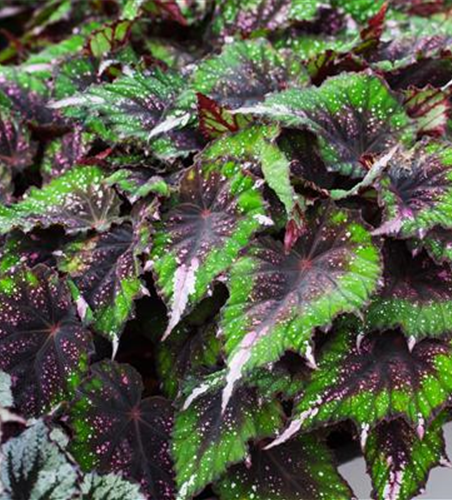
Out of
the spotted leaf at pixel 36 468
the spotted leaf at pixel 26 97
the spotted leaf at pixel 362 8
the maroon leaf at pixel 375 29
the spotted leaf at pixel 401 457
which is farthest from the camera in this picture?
the spotted leaf at pixel 362 8

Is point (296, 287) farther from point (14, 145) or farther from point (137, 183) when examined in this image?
point (14, 145)

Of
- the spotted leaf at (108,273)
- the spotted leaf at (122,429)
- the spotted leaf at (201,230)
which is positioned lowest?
the spotted leaf at (122,429)

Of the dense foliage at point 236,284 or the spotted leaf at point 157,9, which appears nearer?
the dense foliage at point 236,284

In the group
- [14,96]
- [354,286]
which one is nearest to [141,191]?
[354,286]

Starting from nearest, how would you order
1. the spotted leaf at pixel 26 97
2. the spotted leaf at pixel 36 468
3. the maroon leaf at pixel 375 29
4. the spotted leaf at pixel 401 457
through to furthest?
the spotted leaf at pixel 36 468, the spotted leaf at pixel 401 457, the maroon leaf at pixel 375 29, the spotted leaf at pixel 26 97

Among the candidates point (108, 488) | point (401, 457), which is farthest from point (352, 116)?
point (108, 488)

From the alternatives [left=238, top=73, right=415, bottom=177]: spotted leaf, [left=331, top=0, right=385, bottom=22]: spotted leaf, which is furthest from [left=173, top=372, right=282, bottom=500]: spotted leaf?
[left=331, top=0, right=385, bottom=22]: spotted leaf

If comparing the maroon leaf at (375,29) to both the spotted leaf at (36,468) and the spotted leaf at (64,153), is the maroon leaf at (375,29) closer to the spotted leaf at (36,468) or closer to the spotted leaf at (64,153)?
the spotted leaf at (64,153)

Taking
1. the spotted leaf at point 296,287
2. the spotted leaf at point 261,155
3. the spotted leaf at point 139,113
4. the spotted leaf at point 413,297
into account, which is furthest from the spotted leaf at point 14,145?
the spotted leaf at point 413,297
